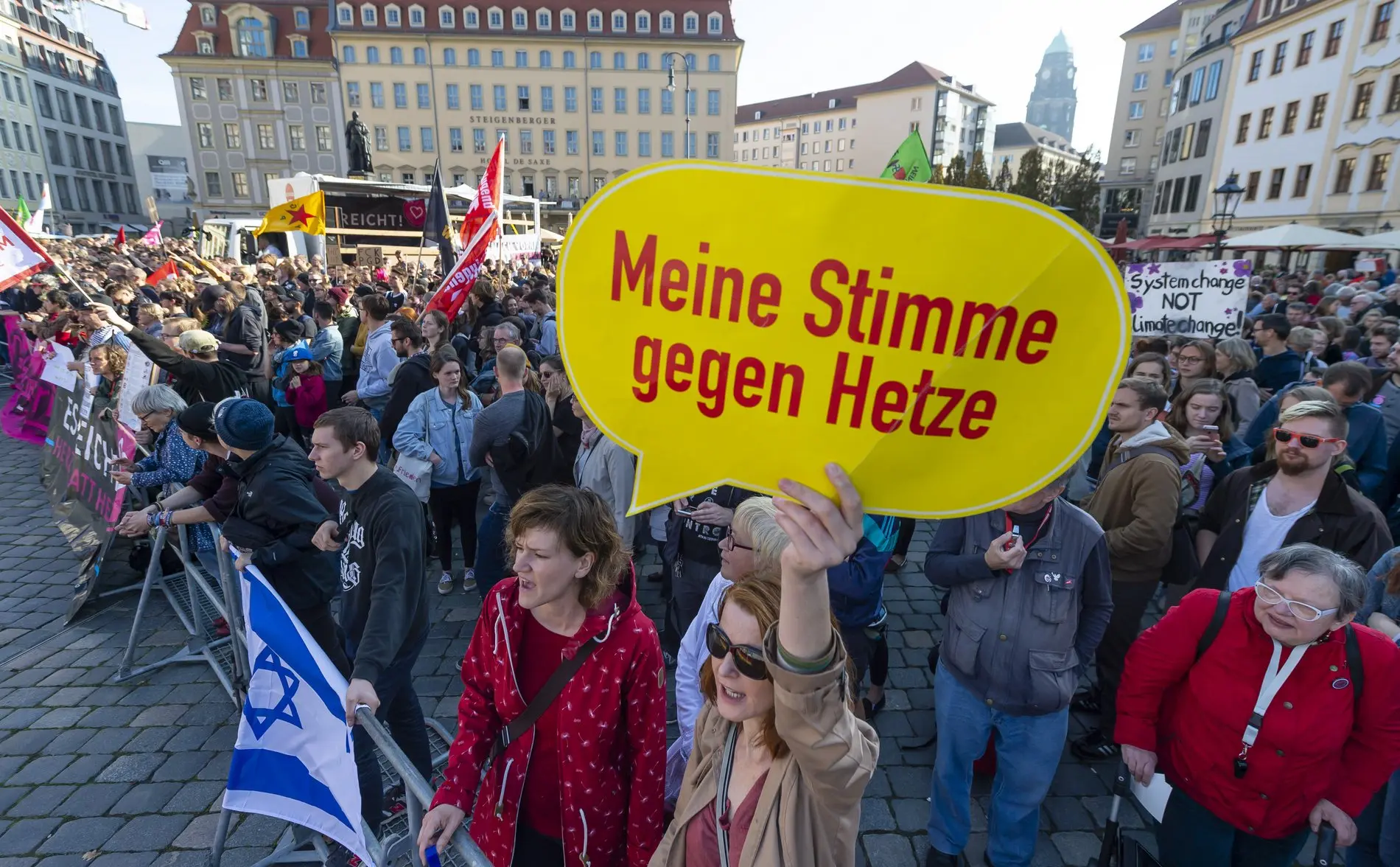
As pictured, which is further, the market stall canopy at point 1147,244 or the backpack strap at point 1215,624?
the market stall canopy at point 1147,244

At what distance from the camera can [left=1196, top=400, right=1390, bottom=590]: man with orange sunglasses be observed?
2.97m

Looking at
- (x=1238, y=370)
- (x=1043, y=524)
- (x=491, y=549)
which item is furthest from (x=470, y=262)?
(x=1238, y=370)

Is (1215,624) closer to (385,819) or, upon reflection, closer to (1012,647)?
(1012,647)

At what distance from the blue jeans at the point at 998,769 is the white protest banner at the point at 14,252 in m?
8.56

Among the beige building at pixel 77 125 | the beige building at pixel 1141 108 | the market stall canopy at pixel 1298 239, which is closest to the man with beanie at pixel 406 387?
the market stall canopy at pixel 1298 239

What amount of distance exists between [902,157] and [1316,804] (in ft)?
25.7

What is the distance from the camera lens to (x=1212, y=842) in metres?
2.45

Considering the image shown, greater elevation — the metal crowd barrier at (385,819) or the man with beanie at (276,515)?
the man with beanie at (276,515)

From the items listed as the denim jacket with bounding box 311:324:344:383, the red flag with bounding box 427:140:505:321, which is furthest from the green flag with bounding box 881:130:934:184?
the denim jacket with bounding box 311:324:344:383

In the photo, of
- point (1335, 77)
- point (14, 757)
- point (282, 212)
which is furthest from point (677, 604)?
point (1335, 77)

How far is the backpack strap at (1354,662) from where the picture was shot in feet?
7.21

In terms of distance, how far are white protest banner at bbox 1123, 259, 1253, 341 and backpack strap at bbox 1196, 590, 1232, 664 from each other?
523 centimetres

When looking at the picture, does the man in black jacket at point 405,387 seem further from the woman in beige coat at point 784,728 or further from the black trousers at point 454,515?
the woman in beige coat at point 784,728

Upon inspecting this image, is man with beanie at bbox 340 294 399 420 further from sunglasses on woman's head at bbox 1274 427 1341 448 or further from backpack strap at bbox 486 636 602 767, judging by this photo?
sunglasses on woman's head at bbox 1274 427 1341 448
